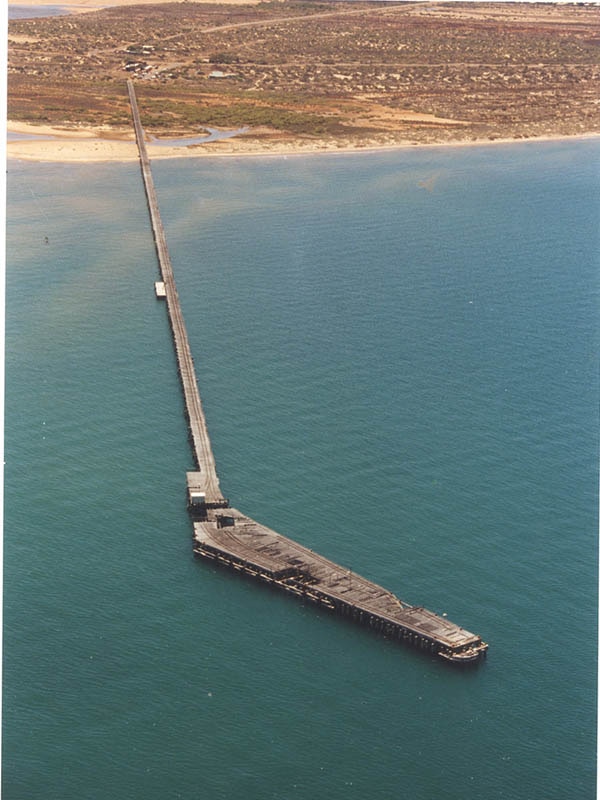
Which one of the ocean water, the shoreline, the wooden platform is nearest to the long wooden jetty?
the wooden platform

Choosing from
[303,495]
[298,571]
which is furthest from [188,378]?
[298,571]

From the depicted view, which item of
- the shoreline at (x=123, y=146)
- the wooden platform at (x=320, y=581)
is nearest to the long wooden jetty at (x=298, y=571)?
the wooden platform at (x=320, y=581)

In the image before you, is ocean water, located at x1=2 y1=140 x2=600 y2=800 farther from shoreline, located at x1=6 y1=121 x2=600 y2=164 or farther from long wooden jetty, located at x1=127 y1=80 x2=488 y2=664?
shoreline, located at x1=6 y1=121 x2=600 y2=164

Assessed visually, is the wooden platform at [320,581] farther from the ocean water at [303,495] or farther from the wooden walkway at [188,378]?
the wooden walkway at [188,378]

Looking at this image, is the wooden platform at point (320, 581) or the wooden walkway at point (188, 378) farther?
the wooden walkway at point (188, 378)

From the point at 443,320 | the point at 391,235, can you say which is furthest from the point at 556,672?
the point at 391,235

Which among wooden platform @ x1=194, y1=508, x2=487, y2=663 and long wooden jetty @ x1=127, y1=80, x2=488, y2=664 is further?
long wooden jetty @ x1=127, y1=80, x2=488, y2=664

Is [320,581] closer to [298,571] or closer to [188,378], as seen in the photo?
[298,571]
